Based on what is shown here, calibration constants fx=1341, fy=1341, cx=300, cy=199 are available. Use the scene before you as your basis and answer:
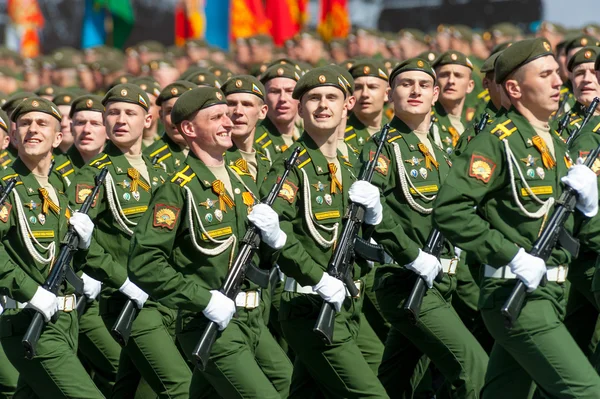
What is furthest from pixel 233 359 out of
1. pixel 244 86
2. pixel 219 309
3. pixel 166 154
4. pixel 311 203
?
pixel 244 86

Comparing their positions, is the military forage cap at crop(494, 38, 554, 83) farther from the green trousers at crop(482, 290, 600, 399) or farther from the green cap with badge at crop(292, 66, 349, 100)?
the green cap with badge at crop(292, 66, 349, 100)

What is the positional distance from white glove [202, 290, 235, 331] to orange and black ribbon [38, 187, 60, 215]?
170 centimetres

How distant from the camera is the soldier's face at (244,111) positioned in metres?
10.5

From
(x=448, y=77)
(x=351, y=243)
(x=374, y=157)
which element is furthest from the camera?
(x=448, y=77)

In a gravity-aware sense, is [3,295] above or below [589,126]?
below

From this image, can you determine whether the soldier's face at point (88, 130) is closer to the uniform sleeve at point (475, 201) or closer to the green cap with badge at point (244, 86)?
the green cap with badge at point (244, 86)

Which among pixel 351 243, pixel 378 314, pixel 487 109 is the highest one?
pixel 487 109

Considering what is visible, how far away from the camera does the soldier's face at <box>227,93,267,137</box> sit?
10.5 metres

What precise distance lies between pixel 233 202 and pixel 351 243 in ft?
2.83

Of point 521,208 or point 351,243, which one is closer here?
point 521,208

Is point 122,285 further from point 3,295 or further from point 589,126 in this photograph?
point 589,126

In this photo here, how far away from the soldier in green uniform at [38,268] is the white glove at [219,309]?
3.83 feet

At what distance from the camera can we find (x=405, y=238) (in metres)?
8.15

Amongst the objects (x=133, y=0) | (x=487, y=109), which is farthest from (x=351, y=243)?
(x=133, y=0)
